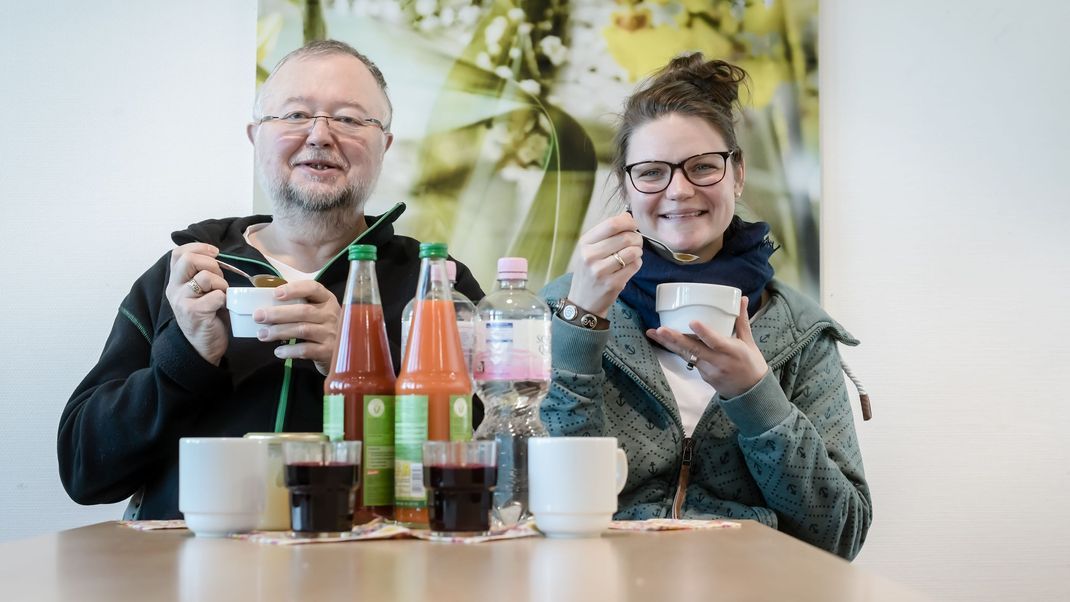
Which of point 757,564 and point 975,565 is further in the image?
point 975,565

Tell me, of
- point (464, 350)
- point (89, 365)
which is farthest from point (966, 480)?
point (89, 365)

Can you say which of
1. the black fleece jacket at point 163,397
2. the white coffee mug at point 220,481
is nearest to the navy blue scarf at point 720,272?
the black fleece jacket at point 163,397

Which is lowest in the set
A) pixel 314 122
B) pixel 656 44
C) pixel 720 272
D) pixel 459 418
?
pixel 459 418

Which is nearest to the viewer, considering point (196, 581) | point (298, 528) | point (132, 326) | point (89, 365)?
point (196, 581)

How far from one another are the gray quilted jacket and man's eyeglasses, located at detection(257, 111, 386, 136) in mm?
435

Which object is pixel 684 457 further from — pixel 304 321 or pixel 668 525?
pixel 304 321

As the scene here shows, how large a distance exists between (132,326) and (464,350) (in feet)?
2.63

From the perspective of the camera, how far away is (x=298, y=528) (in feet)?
3.21

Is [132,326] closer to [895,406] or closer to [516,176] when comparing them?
[516,176]

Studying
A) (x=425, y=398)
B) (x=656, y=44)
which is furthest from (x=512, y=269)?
(x=656, y=44)

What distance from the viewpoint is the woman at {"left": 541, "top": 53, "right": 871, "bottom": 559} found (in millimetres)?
1419

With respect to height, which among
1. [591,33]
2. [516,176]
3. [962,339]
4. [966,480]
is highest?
[591,33]

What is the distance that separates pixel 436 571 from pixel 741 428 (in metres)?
0.75

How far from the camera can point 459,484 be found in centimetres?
97
